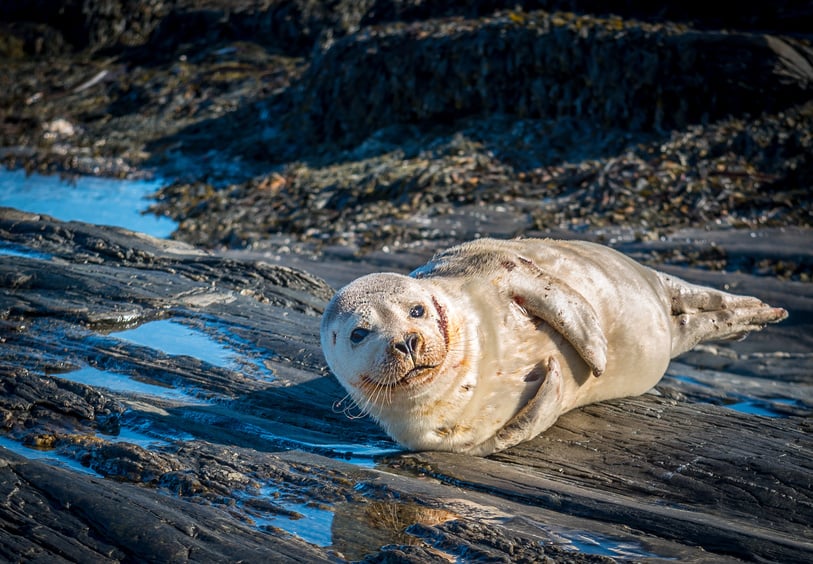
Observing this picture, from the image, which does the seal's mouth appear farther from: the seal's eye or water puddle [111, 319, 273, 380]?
water puddle [111, 319, 273, 380]

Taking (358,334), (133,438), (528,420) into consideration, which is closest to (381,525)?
(358,334)

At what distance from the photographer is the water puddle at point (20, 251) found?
6906mm

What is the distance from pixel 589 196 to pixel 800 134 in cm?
269

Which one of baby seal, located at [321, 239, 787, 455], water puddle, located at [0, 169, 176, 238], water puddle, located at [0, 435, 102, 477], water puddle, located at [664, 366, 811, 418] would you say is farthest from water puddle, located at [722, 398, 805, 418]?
water puddle, located at [0, 169, 176, 238]

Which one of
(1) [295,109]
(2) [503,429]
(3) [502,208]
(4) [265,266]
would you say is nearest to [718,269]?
(3) [502,208]

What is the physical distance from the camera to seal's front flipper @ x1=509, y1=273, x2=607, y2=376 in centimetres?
445

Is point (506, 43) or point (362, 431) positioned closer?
point (362, 431)

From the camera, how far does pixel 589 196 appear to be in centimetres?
1099

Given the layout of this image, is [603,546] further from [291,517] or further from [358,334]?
[358,334]

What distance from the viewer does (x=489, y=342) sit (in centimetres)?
435

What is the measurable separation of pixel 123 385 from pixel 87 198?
10794 millimetres

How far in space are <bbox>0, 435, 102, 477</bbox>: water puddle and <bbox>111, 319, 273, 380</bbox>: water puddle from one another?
4.82 ft

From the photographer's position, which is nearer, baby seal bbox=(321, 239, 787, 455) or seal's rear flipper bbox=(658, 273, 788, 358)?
baby seal bbox=(321, 239, 787, 455)

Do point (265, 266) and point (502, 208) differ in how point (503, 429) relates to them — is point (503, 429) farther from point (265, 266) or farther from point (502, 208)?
point (502, 208)
